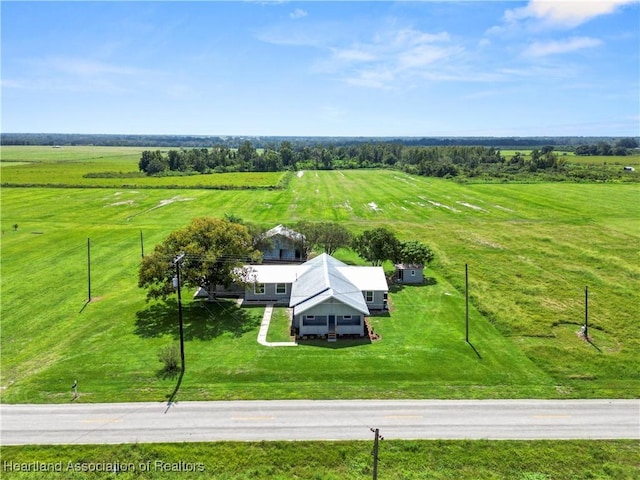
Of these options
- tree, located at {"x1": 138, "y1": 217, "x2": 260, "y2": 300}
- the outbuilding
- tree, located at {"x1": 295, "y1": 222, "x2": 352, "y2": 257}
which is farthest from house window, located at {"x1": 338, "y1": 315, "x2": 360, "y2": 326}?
tree, located at {"x1": 295, "y1": 222, "x2": 352, "y2": 257}

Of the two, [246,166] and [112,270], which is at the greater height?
[246,166]

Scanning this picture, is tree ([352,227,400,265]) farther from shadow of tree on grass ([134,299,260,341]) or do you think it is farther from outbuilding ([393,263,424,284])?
shadow of tree on grass ([134,299,260,341])

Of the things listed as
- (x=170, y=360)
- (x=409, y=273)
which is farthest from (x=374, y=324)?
(x=170, y=360)

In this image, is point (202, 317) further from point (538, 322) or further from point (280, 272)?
point (538, 322)

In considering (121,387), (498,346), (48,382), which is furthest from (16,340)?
(498,346)

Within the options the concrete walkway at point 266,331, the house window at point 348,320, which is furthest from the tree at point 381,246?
the house window at point 348,320

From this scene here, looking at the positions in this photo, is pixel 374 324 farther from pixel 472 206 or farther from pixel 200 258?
pixel 472 206
